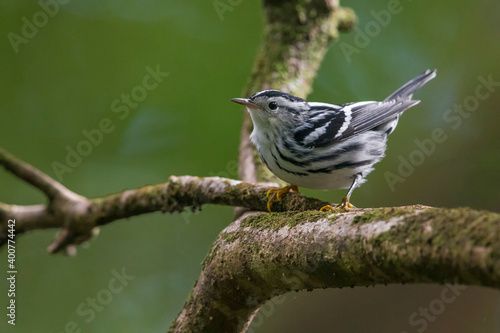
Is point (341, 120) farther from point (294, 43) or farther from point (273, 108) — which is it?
point (294, 43)

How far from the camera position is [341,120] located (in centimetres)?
391

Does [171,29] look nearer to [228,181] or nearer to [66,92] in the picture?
[66,92]

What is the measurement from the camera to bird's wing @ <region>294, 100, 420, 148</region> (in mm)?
3666

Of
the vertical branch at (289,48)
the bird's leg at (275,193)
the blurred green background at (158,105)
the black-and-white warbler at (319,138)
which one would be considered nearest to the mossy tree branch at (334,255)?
the bird's leg at (275,193)

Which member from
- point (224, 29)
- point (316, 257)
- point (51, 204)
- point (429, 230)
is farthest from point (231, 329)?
point (224, 29)

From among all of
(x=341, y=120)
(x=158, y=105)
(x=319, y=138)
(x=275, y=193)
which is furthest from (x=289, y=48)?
(x=275, y=193)

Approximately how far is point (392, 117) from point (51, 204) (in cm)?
310

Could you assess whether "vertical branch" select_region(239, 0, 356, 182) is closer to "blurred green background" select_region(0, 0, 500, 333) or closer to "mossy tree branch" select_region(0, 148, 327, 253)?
"blurred green background" select_region(0, 0, 500, 333)

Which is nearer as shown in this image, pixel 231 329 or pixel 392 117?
pixel 231 329

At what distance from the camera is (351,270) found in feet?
6.31

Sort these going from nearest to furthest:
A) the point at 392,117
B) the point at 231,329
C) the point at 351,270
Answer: the point at 351,270 → the point at 231,329 → the point at 392,117

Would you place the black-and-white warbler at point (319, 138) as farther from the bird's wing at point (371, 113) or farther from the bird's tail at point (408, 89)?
the bird's tail at point (408, 89)

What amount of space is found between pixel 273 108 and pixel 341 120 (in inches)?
20.8

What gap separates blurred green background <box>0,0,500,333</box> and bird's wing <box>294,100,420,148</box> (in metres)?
1.47
